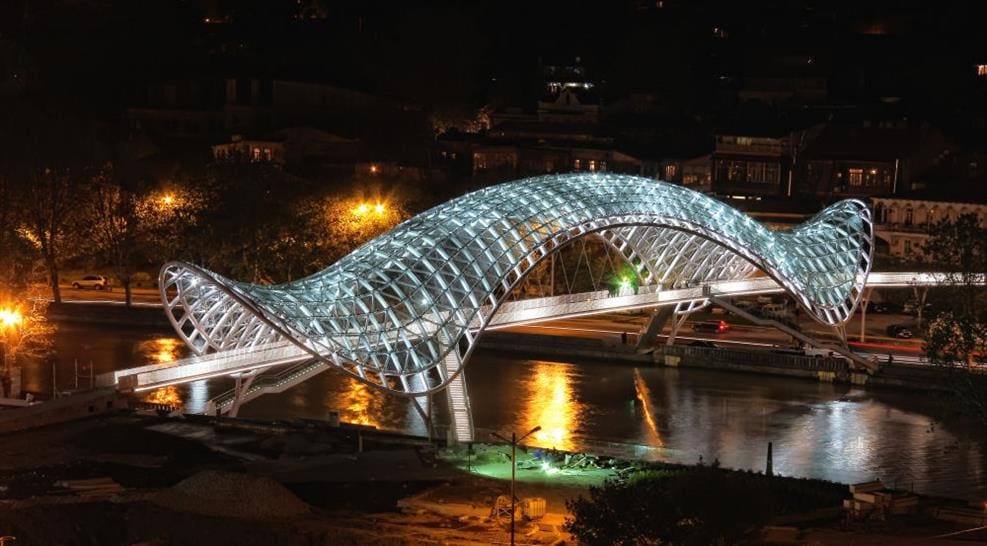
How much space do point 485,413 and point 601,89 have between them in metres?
57.2

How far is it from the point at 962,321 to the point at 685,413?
9.34 meters

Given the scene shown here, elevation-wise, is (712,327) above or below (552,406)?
above

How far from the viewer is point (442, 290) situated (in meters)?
41.8

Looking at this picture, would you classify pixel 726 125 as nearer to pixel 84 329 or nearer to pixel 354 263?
pixel 84 329

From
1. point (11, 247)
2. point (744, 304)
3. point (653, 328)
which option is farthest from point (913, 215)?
point (11, 247)

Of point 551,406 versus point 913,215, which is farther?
point 913,215

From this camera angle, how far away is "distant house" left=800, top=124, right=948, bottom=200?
7681cm

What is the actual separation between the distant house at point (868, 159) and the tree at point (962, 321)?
48.0ft

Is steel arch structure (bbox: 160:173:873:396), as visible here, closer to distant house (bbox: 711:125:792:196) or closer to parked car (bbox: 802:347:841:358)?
parked car (bbox: 802:347:841:358)

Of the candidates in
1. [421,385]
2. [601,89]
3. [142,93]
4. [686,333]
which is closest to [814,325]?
[686,333]

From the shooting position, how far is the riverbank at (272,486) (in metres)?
32.7

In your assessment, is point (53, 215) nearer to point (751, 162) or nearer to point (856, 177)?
point (751, 162)

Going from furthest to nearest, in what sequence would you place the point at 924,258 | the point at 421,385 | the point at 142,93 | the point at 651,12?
the point at 651,12
the point at 142,93
the point at 924,258
the point at 421,385

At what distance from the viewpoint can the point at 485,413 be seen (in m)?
48.2
